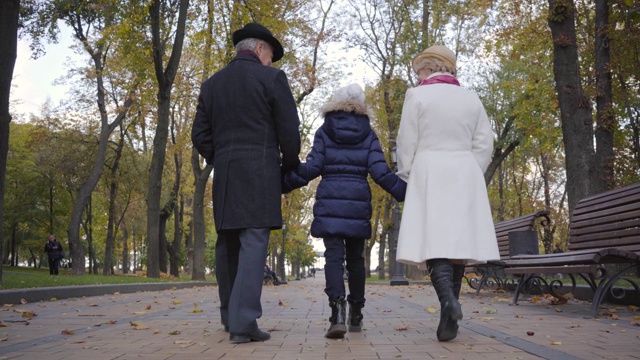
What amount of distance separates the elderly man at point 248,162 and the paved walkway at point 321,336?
46cm

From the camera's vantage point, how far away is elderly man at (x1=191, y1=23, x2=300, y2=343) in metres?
4.82

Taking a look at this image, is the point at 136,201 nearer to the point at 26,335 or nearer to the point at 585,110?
the point at 585,110

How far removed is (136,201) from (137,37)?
Answer: 89.5ft

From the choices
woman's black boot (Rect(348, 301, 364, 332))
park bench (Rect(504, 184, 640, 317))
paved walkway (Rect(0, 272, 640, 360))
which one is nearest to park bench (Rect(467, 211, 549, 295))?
park bench (Rect(504, 184, 640, 317))

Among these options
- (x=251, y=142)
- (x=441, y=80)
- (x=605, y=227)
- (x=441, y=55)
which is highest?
(x=441, y=55)

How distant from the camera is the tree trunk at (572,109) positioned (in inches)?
455

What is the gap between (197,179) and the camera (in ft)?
80.7

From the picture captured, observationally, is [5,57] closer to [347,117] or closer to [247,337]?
[347,117]

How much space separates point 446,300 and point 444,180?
914 mm

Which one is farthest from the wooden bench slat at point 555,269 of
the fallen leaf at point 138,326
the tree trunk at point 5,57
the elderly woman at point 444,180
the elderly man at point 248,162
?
the tree trunk at point 5,57

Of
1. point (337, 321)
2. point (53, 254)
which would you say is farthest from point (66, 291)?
point (53, 254)

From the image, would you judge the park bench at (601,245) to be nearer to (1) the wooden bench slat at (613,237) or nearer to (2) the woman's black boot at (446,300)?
(1) the wooden bench slat at (613,237)

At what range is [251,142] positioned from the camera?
4.92 m

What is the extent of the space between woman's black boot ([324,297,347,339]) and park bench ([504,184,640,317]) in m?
2.46
